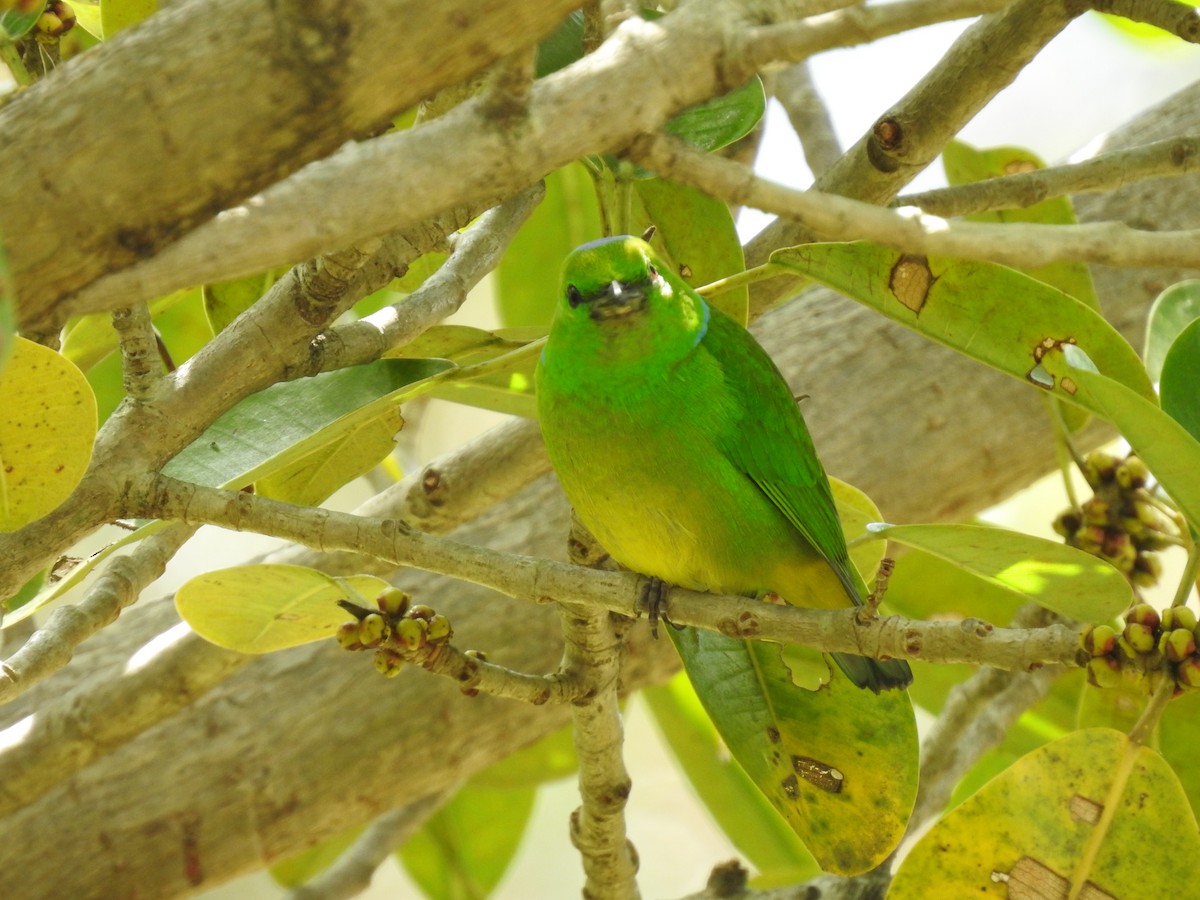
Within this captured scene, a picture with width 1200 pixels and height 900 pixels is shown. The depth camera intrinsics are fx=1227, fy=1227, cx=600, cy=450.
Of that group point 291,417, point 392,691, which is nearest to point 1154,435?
point 291,417

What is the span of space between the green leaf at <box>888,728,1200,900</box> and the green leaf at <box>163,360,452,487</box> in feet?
3.03

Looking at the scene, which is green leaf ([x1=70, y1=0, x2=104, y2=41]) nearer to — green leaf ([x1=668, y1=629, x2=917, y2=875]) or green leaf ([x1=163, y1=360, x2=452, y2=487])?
green leaf ([x1=163, y1=360, x2=452, y2=487])

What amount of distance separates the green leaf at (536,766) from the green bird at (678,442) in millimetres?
1175

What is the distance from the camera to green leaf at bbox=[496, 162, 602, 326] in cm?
318

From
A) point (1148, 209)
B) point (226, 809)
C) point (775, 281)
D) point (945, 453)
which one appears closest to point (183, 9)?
point (775, 281)

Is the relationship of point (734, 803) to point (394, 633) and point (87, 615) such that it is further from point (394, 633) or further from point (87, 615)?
point (87, 615)

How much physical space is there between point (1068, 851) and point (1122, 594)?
342 mm

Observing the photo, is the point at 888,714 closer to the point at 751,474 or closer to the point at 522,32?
the point at 751,474

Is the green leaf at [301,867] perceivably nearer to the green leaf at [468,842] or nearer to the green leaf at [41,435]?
the green leaf at [468,842]

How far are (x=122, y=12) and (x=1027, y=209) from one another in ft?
5.11

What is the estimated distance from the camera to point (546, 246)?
320 centimetres

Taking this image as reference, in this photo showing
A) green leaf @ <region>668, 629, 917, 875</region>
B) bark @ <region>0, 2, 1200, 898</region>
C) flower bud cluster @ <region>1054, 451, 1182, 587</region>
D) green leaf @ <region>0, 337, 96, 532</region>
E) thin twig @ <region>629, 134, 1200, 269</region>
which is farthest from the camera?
bark @ <region>0, 2, 1200, 898</region>

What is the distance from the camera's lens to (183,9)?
95 centimetres

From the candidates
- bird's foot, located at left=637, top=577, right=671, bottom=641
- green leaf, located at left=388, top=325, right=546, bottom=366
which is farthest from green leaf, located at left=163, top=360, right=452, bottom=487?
bird's foot, located at left=637, top=577, right=671, bottom=641
